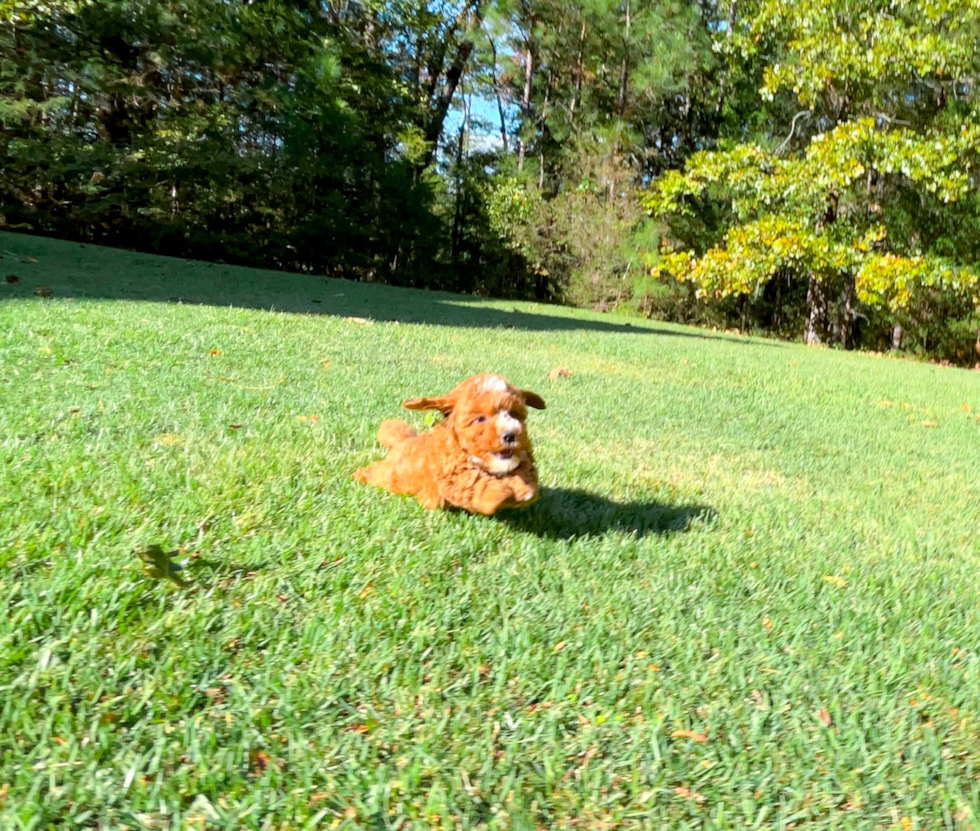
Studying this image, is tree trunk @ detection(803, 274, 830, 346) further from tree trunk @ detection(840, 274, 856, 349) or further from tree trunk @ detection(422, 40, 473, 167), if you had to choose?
tree trunk @ detection(422, 40, 473, 167)

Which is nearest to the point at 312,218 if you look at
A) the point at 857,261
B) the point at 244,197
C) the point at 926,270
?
the point at 244,197

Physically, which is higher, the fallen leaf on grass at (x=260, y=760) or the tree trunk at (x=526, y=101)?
the tree trunk at (x=526, y=101)

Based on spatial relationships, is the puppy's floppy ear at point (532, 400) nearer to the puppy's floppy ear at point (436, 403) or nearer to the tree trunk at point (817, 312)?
the puppy's floppy ear at point (436, 403)

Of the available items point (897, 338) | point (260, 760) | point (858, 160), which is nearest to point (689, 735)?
point (260, 760)

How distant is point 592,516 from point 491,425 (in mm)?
671

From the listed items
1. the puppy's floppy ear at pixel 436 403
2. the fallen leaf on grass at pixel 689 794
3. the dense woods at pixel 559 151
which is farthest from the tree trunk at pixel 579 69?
the fallen leaf on grass at pixel 689 794

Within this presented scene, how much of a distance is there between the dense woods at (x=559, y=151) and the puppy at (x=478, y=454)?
44.1 feet

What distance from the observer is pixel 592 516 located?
252 centimetres

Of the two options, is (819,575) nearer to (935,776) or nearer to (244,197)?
(935,776)

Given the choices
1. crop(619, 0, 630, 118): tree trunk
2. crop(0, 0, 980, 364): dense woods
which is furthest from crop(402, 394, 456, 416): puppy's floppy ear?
crop(619, 0, 630, 118): tree trunk

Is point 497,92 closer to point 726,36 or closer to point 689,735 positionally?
point 726,36

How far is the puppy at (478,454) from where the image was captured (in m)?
2.07

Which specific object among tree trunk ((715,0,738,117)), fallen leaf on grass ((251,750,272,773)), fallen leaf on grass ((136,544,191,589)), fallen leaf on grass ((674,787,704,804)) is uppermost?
tree trunk ((715,0,738,117))

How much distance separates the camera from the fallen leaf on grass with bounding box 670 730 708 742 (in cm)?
143
